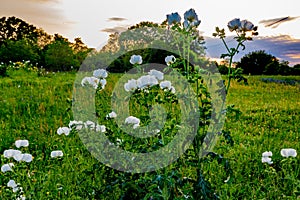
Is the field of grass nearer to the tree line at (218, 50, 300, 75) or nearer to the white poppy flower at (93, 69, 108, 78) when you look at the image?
the white poppy flower at (93, 69, 108, 78)

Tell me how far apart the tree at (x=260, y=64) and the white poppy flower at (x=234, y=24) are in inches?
598

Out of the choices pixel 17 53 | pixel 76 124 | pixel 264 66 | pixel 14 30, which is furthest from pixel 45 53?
pixel 76 124

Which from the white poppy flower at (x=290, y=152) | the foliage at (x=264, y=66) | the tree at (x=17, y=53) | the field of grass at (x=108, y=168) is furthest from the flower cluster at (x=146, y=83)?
the tree at (x=17, y=53)

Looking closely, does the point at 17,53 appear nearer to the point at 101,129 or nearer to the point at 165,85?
the point at 101,129

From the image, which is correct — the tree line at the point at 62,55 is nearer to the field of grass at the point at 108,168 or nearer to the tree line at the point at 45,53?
the tree line at the point at 45,53

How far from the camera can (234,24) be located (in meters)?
2.05

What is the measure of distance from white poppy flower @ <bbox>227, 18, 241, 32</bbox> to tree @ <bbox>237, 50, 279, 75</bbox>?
1519 centimetres

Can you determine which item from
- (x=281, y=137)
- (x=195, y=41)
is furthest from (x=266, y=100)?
(x=195, y=41)

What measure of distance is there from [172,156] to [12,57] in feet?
74.1

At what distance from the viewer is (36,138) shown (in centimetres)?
428

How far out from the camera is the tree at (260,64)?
1677 cm

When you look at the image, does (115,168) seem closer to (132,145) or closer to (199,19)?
(132,145)

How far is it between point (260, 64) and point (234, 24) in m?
16.6

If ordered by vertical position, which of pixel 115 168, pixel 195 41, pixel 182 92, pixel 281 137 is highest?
pixel 195 41
